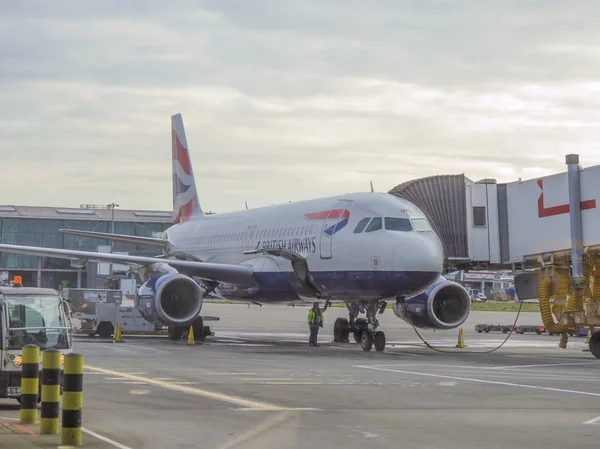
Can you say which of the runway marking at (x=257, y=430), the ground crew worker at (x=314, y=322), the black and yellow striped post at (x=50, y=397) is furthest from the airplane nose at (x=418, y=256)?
the black and yellow striped post at (x=50, y=397)

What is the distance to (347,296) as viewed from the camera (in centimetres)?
2711

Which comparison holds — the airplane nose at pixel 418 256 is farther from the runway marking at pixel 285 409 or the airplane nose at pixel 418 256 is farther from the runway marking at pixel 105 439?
the runway marking at pixel 105 439

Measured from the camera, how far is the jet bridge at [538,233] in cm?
2397

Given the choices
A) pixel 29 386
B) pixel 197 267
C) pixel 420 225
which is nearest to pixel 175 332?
pixel 197 267

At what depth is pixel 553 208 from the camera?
24.8 m

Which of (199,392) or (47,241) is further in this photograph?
(47,241)

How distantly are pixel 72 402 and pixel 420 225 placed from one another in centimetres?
1681

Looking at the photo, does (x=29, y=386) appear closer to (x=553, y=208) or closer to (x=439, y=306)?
(x=553, y=208)

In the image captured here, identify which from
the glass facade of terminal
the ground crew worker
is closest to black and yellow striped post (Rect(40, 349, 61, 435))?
the ground crew worker

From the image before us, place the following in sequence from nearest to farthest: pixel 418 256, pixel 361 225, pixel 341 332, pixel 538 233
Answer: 1. pixel 418 256
2. pixel 538 233
3. pixel 361 225
4. pixel 341 332

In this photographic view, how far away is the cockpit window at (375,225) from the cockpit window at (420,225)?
86 centimetres

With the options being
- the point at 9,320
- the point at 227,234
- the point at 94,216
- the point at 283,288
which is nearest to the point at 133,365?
the point at 9,320

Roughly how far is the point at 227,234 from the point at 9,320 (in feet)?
68.2

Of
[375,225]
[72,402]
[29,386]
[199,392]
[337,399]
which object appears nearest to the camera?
[72,402]
